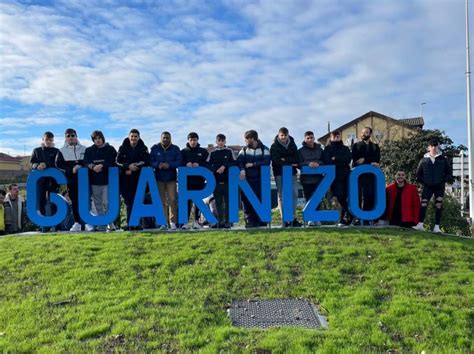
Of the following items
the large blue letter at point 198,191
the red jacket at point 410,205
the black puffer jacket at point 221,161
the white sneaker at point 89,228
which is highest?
the black puffer jacket at point 221,161

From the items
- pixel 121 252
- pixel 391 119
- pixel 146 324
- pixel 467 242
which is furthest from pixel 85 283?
Result: pixel 391 119

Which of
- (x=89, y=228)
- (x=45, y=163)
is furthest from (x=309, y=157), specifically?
(x=45, y=163)

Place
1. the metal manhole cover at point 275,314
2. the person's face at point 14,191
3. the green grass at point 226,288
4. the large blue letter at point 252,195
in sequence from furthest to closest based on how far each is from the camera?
1. the person's face at point 14,191
2. the large blue letter at point 252,195
3. the metal manhole cover at point 275,314
4. the green grass at point 226,288

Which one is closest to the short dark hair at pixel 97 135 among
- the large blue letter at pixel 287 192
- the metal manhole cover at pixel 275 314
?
the large blue letter at pixel 287 192

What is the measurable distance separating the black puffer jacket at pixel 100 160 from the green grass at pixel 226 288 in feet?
5.30

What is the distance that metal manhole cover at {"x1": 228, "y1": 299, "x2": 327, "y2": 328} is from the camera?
5.30 meters

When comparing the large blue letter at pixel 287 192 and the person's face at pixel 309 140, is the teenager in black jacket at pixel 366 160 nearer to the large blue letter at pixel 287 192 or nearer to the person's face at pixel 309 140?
the person's face at pixel 309 140

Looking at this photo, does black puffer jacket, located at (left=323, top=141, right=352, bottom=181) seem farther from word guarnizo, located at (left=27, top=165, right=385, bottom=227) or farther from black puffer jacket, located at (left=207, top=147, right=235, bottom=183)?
black puffer jacket, located at (left=207, top=147, right=235, bottom=183)

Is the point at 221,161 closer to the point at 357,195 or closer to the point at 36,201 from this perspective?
the point at 357,195

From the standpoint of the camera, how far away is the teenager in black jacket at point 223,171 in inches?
391

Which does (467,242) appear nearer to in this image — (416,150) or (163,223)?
(163,223)

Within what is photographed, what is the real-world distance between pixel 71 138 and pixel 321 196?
5778 millimetres

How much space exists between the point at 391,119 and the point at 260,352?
46.0 metres

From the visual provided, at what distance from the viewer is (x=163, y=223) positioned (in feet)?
31.4
